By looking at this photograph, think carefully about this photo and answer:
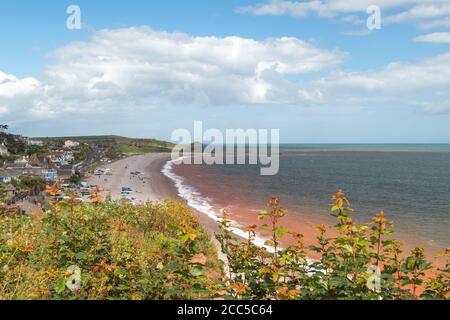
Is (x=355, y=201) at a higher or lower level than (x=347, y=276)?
lower

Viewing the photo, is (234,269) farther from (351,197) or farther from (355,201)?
(351,197)

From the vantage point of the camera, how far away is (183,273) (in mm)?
3590

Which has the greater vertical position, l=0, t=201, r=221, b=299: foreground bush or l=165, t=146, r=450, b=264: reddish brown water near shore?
l=0, t=201, r=221, b=299: foreground bush

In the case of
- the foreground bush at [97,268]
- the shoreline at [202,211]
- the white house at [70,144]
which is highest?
the white house at [70,144]

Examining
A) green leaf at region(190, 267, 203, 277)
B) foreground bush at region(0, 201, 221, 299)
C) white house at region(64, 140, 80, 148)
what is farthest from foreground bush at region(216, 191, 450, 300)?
white house at region(64, 140, 80, 148)

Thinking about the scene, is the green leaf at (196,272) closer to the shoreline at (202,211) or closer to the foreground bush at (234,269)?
the foreground bush at (234,269)

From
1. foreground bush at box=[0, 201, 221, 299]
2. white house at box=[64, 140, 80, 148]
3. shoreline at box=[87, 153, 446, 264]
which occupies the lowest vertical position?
shoreline at box=[87, 153, 446, 264]

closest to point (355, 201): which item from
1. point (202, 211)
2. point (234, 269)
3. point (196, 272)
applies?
point (202, 211)

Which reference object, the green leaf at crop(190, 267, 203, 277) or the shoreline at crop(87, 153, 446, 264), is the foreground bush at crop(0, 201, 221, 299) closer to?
the green leaf at crop(190, 267, 203, 277)

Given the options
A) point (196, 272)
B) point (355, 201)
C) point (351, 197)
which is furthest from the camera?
point (351, 197)

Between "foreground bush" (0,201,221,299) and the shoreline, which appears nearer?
"foreground bush" (0,201,221,299)

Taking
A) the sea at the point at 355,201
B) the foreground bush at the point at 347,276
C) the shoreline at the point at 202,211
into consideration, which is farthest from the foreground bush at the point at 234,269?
the sea at the point at 355,201
